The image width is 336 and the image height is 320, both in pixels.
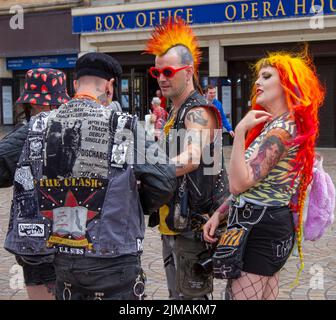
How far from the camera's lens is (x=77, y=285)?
2686 mm

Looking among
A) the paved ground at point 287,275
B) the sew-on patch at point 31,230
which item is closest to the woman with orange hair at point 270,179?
the sew-on patch at point 31,230

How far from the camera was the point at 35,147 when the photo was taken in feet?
8.96

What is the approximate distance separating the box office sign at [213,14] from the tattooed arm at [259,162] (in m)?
12.7

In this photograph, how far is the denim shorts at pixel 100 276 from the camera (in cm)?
262

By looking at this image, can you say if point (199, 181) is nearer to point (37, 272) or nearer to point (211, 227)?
point (211, 227)

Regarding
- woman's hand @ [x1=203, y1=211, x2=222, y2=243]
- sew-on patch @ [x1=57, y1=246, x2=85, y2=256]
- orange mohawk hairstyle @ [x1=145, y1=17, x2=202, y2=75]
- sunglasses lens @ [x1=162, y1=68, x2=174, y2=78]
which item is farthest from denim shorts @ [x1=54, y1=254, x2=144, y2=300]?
orange mohawk hairstyle @ [x1=145, y1=17, x2=202, y2=75]

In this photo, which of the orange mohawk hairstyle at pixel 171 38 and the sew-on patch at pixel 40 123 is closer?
the sew-on patch at pixel 40 123

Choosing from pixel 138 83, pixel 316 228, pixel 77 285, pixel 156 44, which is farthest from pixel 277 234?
pixel 138 83

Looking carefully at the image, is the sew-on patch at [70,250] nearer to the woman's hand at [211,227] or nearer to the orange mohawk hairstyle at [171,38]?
the woman's hand at [211,227]

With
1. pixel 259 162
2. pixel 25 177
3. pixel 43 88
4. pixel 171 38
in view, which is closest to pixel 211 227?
pixel 259 162

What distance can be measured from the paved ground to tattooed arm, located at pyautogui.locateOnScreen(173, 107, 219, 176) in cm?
196

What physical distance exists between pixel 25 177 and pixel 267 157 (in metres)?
1.16

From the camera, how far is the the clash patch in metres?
2.60

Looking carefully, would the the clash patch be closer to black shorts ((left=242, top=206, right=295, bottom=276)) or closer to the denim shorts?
the denim shorts
